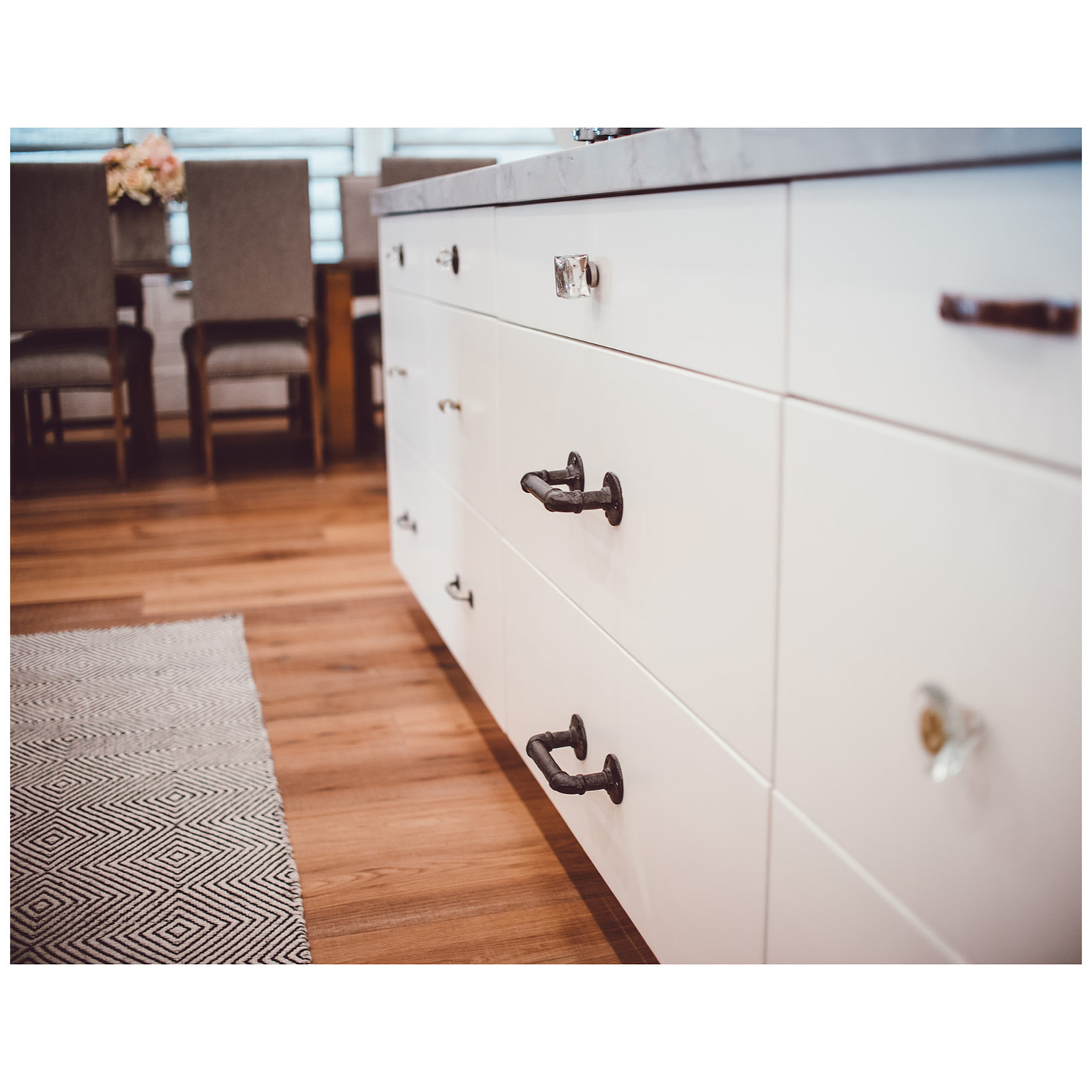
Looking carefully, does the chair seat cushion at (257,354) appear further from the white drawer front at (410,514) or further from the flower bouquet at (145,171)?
the white drawer front at (410,514)

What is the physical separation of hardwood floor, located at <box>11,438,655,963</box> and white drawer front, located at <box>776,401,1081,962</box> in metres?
0.58

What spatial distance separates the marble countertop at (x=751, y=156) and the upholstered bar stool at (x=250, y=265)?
243cm

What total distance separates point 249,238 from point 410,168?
651mm

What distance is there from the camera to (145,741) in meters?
1.60

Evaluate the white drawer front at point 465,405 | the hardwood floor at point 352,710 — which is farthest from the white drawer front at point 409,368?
the hardwood floor at point 352,710

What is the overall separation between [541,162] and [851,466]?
0.57 meters

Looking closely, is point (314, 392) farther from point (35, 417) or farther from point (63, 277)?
point (35, 417)

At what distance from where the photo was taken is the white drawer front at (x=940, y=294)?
1.34ft

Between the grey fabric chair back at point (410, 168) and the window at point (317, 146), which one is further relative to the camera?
the window at point (317, 146)

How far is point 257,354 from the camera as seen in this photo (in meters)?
3.41

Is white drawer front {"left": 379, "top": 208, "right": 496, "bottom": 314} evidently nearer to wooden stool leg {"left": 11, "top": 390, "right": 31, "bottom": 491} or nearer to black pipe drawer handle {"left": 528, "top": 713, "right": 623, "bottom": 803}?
black pipe drawer handle {"left": 528, "top": 713, "right": 623, "bottom": 803}
